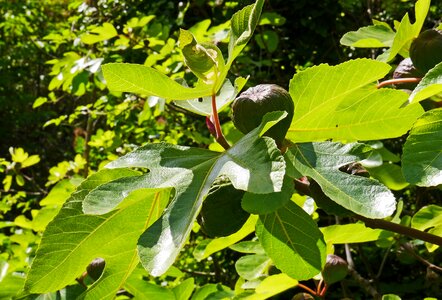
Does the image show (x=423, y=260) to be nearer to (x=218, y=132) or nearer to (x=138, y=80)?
(x=218, y=132)

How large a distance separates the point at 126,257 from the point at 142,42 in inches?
84.1

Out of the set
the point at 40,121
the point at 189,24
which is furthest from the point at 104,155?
the point at 40,121

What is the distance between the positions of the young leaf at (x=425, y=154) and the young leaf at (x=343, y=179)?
0.04 m

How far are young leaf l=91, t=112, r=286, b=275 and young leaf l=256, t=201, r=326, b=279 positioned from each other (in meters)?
0.13

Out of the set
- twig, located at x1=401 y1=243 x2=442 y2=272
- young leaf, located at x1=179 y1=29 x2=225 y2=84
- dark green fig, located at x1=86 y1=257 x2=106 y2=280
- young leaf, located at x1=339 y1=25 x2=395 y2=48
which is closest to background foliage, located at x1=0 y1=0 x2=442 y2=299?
twig, located at x1=401 y1=243 x2=442 y2=272

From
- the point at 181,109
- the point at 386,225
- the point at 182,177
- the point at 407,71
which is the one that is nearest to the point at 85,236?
the point at 182,177

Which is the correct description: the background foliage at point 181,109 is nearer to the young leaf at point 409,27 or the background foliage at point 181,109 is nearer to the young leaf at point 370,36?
the young leaf at point 370,36

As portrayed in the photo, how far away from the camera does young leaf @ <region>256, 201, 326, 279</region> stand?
2.53 ft

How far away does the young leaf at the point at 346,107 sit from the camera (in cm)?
75

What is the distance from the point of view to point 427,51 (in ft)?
2.87

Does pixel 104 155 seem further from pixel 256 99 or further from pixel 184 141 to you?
pixel 256 99

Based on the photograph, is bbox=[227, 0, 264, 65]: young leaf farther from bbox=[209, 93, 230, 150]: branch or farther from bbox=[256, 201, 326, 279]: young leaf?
bbox=[256, 201, 326, 279]: young leaf

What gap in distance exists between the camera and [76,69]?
2732mm

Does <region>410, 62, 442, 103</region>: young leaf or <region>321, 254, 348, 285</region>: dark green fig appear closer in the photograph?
<region>410, 62, 442, 103</region>: young leaf
